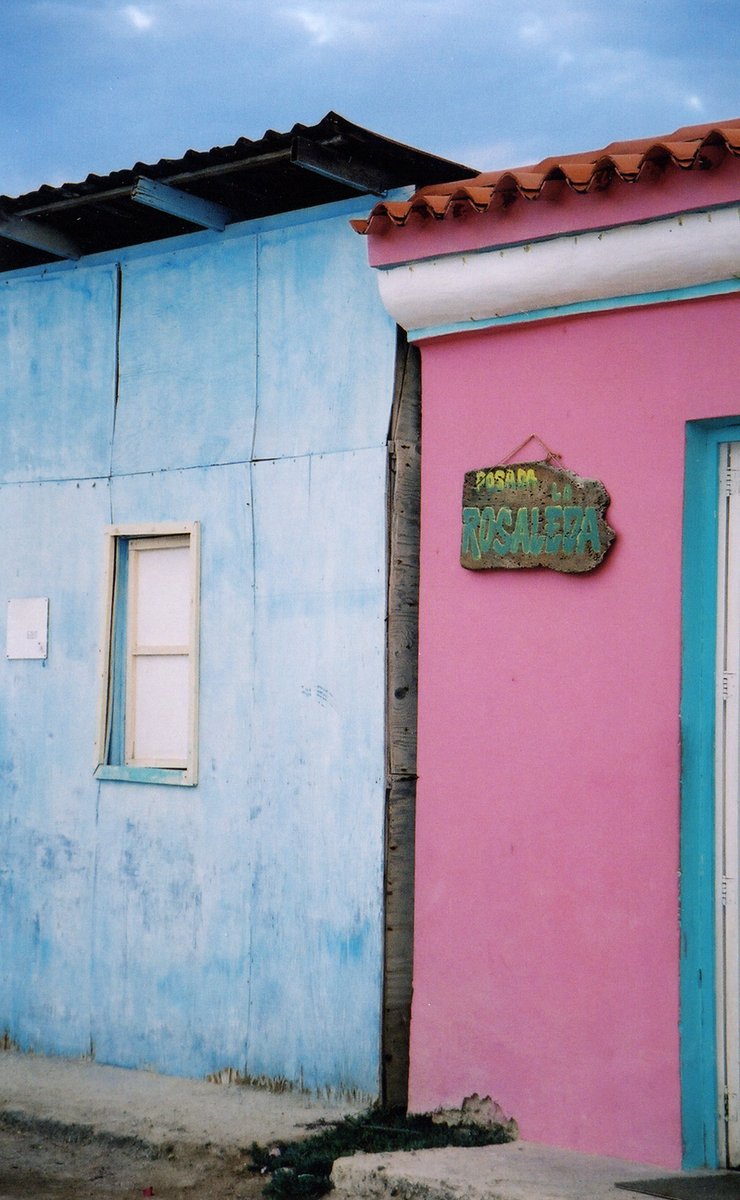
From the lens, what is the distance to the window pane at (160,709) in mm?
7230

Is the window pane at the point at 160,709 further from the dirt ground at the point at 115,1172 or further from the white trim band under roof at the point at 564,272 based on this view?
the white trim band under roof at the point at 564,272

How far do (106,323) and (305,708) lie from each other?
2.36 metres

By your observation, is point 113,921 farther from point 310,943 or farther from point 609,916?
point 609,916

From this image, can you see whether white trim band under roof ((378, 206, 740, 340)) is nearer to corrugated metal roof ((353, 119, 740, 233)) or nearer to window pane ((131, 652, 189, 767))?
corrugated metal roof ((353, 119, 740, 233))

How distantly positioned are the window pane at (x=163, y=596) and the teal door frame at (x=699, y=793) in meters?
2.71

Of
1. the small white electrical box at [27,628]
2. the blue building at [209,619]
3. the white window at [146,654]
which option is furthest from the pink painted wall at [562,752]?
the small white electrical box at [27,628]

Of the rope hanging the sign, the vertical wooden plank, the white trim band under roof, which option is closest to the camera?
the white trim band under roof

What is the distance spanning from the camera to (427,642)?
20.1 feet

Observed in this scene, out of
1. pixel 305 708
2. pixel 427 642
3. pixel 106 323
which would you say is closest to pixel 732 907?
pixel 427 642

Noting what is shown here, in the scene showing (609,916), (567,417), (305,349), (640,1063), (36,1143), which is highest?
(305,349)

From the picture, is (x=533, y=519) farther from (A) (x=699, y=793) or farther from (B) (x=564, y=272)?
(A) (x=699, y=793)

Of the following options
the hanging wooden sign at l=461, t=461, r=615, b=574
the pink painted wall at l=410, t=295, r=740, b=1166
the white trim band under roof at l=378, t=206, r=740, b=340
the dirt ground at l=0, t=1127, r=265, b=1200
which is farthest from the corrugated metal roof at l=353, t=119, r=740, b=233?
the dirt ground at l=0, t=1127, r=265, b=1200

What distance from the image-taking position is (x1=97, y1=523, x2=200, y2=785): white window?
7238 millimetres

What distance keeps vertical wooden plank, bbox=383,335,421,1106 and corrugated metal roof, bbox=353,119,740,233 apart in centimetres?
61
